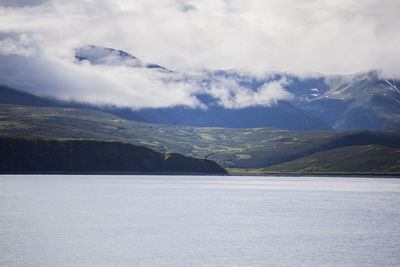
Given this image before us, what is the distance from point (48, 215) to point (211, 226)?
93.3 feet

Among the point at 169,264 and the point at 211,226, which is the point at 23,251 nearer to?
the point at 169,264

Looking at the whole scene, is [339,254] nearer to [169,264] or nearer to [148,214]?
[169,264]

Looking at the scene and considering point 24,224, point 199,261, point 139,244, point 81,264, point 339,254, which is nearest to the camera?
point 81,264

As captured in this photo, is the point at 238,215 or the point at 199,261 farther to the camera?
the point at 238,215

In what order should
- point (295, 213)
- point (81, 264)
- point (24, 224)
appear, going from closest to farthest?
point (81, 264)
point (24, 224)
point (295, 213)

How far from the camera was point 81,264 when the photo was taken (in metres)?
43.5

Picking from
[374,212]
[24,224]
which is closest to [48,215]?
[24,224]

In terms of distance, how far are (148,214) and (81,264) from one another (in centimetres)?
3995

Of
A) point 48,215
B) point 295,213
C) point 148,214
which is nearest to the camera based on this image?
point 48,215

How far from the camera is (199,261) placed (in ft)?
152

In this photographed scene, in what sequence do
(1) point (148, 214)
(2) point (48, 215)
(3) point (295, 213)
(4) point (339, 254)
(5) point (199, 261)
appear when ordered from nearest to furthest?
(5) point (199, 261)
(4) point (339, 254)
(2) point (48, 215)
(1) point (148, 214)
(3) point (295, 213)

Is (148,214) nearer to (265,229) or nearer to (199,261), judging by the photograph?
(265,229)

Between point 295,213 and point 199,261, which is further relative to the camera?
point 295,213

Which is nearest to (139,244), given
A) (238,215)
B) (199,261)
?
(199,261)
